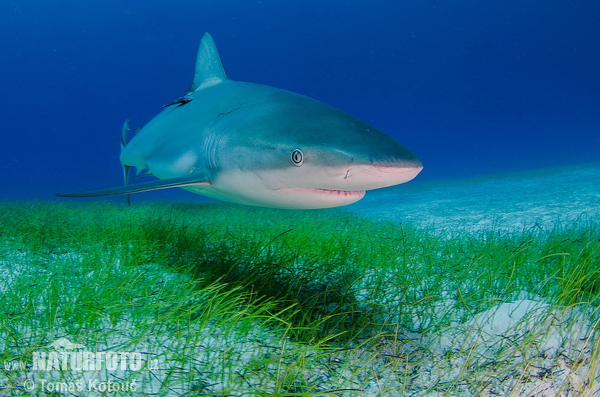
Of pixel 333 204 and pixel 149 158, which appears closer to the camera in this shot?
pixel 333 204

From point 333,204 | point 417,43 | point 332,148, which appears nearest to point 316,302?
point 333,204

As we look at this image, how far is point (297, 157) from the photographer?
188 centimetres

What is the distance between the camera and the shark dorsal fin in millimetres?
3623

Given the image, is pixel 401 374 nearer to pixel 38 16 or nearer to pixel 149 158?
pixel 149 158

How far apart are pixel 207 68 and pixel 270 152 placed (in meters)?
2.23

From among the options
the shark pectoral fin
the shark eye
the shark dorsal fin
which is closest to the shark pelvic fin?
the shark dorsal fin

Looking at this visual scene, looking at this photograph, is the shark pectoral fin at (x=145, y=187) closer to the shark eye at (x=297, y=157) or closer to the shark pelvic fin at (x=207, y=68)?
the shark eye at (x=297, y=157)

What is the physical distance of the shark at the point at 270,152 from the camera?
68.0 inches

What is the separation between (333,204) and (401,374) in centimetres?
102

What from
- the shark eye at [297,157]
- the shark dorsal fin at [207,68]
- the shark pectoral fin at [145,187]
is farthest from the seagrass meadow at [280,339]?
the shark dorsal fin at [207,68]

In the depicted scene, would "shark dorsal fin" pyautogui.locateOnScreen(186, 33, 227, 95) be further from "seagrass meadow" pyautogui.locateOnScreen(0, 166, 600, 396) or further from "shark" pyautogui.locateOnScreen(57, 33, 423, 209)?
"seagrass meadow" pyautogui.locateOnScreen(0, 166, 600, 396)

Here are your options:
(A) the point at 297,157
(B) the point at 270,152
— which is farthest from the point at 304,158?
(B) the point at 270,152

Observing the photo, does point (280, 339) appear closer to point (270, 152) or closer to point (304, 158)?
point (304, 158)

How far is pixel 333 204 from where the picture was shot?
6.84 ft
